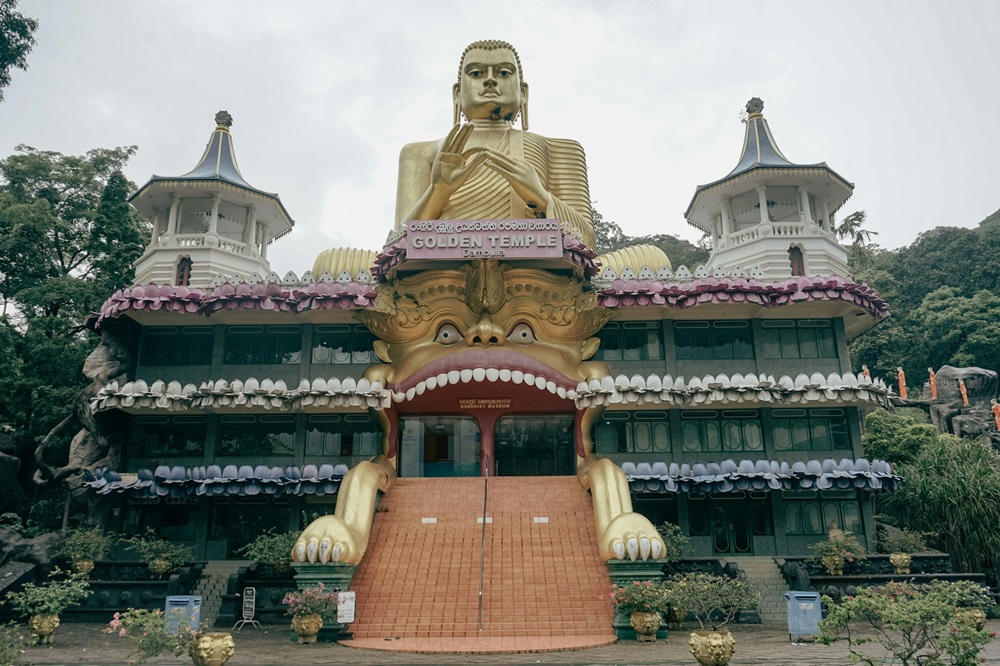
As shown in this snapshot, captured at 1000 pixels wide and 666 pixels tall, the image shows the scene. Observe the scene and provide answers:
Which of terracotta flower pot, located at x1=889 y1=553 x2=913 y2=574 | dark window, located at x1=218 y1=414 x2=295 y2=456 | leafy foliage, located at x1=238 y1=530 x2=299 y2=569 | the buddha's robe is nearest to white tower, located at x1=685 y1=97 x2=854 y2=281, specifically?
the buddha's robe

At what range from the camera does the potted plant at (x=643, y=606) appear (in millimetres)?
13102

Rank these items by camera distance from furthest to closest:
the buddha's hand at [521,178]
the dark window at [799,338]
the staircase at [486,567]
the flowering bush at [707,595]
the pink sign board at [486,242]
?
1. the dark window at [799,338]
2. the buddha's hand at [521,178]
3. the pink sign board at [486,242]
4. the staircase at [486,567]
5. the flowering bush at [707,595]

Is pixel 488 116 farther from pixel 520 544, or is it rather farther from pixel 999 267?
pixel 999 267

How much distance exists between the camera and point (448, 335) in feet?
66.3

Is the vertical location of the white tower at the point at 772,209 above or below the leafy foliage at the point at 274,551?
above

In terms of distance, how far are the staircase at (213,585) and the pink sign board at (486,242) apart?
9256 millimetres

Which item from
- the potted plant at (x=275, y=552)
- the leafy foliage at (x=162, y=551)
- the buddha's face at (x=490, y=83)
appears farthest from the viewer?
the buddha's face at (x=490, y=83)

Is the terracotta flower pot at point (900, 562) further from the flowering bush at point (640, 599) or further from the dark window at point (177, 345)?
the dark window at point (177, 345)

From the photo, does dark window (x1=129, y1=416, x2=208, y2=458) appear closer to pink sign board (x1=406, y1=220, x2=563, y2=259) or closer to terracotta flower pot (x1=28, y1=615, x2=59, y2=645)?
terracotta flower pot (x1=28, y1=615, x2=59, y2=645)

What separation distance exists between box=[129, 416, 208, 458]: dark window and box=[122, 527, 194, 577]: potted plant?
9.01ft

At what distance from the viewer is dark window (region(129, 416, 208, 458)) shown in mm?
20391

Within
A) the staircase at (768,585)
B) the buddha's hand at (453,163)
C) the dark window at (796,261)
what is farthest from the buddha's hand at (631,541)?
the dark window at (796,261)

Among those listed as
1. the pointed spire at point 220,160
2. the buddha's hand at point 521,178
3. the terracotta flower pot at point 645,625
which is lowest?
the terracotta flower pot at point 645,625

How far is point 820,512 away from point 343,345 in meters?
14.3
